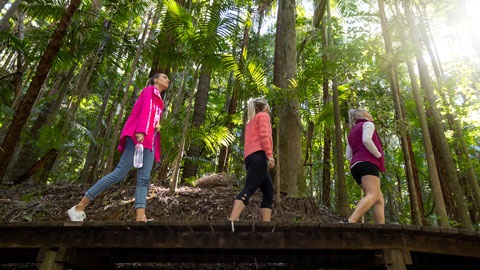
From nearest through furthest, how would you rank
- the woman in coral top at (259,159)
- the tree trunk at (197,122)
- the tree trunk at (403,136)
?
the woman in coral top at (259,159) < the tree trunk at (403,136) < the tree trunk at (197,122)

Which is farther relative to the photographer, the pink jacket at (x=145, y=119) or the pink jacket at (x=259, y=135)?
the pink jacket at (x=259, y=135)

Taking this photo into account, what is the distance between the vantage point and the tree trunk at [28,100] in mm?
5172

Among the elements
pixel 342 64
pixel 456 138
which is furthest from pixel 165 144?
pixel 456 138

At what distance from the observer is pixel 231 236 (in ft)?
11.2

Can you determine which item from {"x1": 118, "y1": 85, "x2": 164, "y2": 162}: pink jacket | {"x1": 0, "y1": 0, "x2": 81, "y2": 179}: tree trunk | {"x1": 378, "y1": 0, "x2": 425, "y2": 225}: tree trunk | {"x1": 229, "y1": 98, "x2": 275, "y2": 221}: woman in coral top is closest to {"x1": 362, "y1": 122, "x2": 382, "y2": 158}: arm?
{"x1": 229, "y1": 98, "x2": 275, "y2": 221}: woman in coral top

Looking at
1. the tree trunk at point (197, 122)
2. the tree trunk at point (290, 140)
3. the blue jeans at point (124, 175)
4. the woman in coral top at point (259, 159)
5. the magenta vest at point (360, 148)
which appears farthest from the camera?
the tree trunk at point (197, 122)

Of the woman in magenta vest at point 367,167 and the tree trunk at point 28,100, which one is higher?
the tree trunk at point 28,100

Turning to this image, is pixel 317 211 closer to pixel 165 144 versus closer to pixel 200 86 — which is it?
pixel 165 144

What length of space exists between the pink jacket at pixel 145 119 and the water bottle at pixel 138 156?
124 millimetres

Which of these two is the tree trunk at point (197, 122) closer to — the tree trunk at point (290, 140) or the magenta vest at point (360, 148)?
the tree trunk at point (290, 140)

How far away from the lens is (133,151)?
3773 millimetres

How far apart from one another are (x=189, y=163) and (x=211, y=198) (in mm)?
2951

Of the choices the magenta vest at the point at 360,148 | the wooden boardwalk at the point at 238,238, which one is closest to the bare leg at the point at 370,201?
the magenta vest at the point at 360,148

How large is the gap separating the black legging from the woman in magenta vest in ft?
3.23
